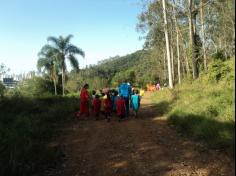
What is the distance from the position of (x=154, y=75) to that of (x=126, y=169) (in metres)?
60.4

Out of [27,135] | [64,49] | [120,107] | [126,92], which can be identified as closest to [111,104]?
[126,92]

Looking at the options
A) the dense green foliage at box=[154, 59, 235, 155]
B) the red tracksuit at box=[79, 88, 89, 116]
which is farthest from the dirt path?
the red tracksuit at box=[79, 88, 89, 116]

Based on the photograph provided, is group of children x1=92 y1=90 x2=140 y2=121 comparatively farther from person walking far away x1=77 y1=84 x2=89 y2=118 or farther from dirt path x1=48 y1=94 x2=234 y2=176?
dirt path x1=48 y1=94 x2=234 y2=176

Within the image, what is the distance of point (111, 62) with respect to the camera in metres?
197

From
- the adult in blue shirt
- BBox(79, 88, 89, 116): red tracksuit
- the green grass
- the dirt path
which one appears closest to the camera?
the dirt path

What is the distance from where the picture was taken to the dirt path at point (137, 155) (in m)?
7.73

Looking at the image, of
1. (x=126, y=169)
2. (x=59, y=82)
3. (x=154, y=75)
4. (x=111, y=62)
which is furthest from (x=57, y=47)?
(x=111, y=62)

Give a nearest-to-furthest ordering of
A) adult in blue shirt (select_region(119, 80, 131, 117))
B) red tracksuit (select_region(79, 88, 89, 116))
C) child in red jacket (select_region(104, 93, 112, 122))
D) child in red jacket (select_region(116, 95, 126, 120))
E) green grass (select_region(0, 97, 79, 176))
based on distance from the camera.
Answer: green grass (select_region(0, 97, 79, 176)) → child in red jacket (select_region(116, 95, 126, 120)) → child in red jacket (select_region(104, 93, 112, 122)) → adult in blue shirt (select_region(119, 80, 131, 117)) → red tracksuit (select_region(79, 88, 89, 116))

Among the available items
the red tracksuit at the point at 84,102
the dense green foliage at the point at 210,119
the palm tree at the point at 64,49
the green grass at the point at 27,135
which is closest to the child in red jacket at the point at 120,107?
the red tracksuit at the point at 84,102

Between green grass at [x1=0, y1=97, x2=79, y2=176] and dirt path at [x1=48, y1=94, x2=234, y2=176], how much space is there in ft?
1.58

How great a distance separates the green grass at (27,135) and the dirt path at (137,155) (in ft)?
1.58

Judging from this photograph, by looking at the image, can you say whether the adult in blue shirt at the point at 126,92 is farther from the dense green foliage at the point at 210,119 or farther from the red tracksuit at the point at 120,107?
the dense green foliage at the point at 210,119

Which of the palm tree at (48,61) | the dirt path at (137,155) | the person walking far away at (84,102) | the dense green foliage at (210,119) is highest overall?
the palm tree at (48,61)

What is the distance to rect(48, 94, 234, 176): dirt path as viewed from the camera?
7.73m
